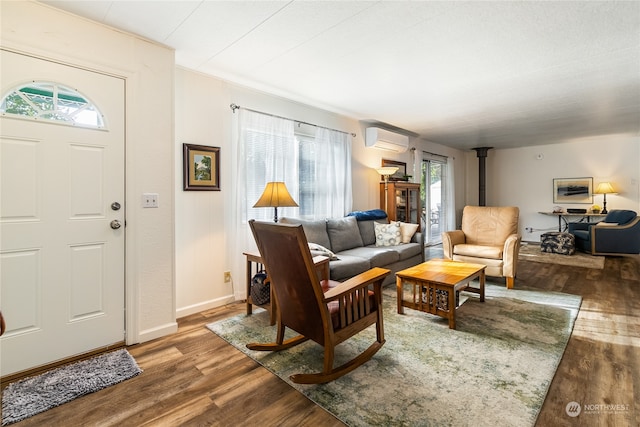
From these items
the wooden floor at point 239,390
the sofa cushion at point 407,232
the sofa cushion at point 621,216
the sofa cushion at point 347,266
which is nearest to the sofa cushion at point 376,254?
the sofa cushion at point 347,266

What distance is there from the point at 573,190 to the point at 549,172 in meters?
0.63

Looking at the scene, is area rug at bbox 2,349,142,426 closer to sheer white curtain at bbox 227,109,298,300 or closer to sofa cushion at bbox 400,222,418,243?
sheer white curtain at bbox 227,109,298,300

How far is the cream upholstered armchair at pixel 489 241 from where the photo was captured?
366cm

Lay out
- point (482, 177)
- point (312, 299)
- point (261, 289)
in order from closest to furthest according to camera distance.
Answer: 1. point (312, 299)
2. point (261, 289)
3. point (482, 177)

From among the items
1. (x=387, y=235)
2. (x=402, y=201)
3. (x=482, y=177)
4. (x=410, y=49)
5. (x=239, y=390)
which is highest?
(x=410, y=49)

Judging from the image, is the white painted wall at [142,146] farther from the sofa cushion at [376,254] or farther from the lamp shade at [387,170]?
the lamp shade at [387,170]

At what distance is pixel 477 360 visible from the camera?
2041mm

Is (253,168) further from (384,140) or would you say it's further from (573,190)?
(573,190)

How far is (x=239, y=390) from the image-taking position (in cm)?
175

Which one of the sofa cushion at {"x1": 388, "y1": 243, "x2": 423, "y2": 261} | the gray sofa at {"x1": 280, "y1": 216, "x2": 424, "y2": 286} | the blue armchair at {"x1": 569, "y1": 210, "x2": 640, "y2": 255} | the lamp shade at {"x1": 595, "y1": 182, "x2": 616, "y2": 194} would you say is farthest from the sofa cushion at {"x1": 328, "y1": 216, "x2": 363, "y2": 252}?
the lamp shade at {"x1": 595, "y1": 182, "x2": 616, "y2": 194}

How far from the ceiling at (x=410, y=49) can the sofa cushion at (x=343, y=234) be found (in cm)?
156

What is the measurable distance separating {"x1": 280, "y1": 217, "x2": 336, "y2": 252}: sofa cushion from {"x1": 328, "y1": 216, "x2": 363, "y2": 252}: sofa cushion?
93 mm

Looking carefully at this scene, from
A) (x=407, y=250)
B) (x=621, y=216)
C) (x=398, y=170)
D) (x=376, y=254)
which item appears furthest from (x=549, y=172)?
(x=376, y=254)

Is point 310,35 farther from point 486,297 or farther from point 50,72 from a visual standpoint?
point 486,297
